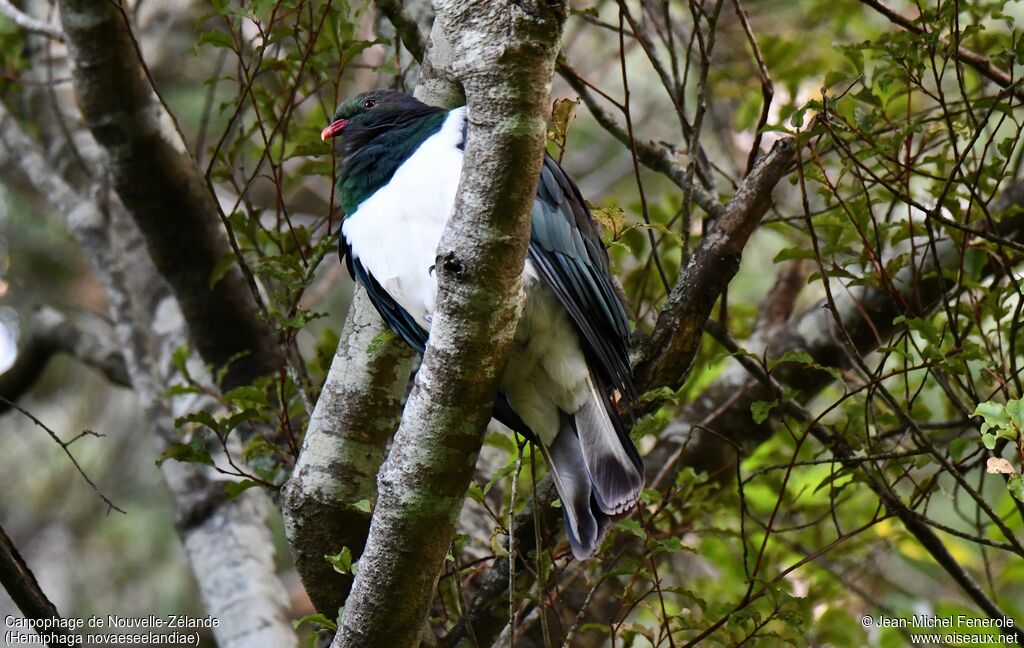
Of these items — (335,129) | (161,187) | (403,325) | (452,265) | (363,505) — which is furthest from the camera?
(161,187)

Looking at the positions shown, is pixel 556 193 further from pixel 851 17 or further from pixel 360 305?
pixel 851 17

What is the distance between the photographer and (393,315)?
306 cm

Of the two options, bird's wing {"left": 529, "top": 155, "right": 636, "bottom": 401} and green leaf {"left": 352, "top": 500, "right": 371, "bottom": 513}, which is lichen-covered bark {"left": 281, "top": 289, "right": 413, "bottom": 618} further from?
bird's wing {"left": 529, "top": 155, "right": 636, "bottom": 401}

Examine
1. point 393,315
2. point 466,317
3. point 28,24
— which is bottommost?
point 466,317

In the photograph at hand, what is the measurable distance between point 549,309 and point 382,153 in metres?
0.72

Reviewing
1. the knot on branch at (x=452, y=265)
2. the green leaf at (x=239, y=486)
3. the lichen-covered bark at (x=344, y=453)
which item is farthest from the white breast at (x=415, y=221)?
the knot on branch at (x=452, y=265)

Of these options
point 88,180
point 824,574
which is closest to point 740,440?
point 824,574

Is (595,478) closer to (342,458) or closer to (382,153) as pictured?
(342,458)

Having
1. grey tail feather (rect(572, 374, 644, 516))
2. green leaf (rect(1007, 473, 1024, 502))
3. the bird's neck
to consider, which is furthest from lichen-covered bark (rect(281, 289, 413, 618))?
green leaf (rect(1007, 473, 1024, 502))

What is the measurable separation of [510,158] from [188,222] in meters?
2.54

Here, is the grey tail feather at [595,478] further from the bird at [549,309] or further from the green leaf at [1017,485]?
the green leaf at [1017,485]

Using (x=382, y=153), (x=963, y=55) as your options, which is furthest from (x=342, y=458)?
(x=963, y=55)

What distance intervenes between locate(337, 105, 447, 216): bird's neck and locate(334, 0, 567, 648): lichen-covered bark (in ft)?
3.62

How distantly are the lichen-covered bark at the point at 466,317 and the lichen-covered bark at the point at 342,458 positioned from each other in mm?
451
